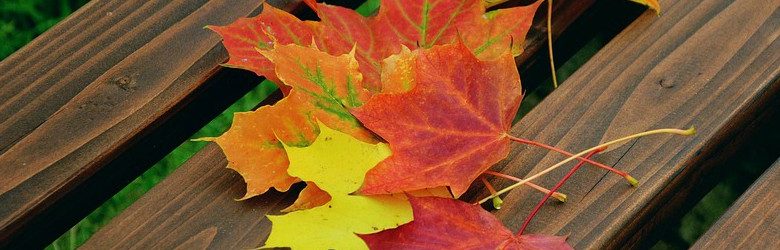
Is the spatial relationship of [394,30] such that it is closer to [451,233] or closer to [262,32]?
[262,32]

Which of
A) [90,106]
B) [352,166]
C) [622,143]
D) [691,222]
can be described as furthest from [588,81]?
[691,222]

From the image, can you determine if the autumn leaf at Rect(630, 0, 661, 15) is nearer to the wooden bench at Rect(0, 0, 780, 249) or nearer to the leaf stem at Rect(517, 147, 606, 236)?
the wooden bench at Rect(0, 0, 780, 249)

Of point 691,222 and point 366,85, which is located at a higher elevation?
point 366,85

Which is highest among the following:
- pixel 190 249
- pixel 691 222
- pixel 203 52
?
pixel 203 52

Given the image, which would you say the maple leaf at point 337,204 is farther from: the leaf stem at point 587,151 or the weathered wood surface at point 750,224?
the weathered wood surface at point 750,224

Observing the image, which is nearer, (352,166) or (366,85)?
(352,166)

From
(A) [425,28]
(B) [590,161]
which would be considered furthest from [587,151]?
(A) [425,28]

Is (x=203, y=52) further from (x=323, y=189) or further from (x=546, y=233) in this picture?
(x=546, y=233)

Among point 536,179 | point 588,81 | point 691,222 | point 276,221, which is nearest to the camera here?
point 276,221
